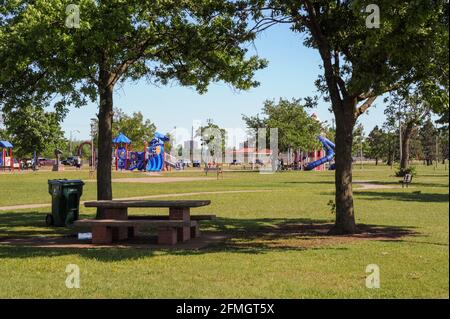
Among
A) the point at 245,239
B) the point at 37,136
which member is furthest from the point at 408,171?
the point at 37,136

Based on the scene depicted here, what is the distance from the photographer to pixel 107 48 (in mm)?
11867

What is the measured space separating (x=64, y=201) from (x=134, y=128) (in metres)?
75.4

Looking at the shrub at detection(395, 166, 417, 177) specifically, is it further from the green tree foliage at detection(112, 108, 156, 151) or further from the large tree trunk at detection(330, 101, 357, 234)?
the green tree foliage at detection(112, 108, 156, 151)

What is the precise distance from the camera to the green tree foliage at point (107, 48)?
37.1 ft

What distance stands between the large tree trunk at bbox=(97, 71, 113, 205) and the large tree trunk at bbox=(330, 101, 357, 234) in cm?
576

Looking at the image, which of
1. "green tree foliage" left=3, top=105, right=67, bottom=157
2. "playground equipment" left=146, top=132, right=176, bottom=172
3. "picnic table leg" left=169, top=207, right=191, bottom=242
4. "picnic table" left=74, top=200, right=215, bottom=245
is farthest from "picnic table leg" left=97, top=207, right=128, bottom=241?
"green tree foliage" left=3, top=105, right=67, bottom=157

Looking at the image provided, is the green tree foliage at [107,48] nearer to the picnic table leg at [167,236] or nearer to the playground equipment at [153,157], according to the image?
the picnic table leg at [167,236]

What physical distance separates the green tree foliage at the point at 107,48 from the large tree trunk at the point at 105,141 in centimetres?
3

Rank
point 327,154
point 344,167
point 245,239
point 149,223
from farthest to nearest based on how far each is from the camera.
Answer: point 327,154
point 344,167
point 245,239
point 149,223

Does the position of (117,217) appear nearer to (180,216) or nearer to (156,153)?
(180,216)

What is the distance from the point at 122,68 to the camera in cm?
1438
